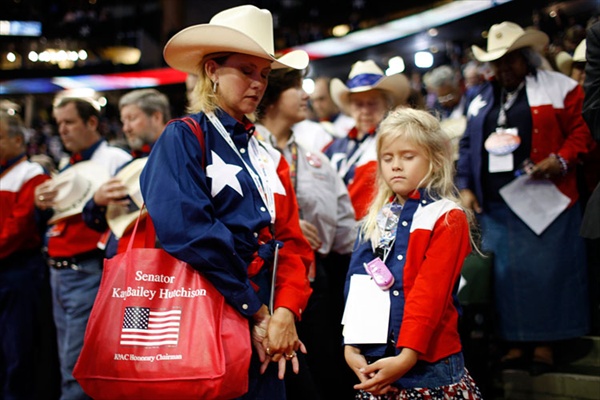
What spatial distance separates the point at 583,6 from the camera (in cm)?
778

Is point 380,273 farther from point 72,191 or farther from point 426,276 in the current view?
point 72,191

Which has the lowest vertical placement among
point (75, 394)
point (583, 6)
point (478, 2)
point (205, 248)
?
point (75, 394)

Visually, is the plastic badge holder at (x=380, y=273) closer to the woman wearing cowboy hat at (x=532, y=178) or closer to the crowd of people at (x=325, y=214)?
the crowd of people at (x=325, y=214)

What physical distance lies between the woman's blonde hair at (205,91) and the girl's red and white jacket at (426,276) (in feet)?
2.77

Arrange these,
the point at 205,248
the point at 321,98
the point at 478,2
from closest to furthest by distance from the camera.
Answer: the point at 205,248 → the point at 321,98 → the point at 478,2

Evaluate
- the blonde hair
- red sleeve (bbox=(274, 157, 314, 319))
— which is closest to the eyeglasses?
the blonde hair

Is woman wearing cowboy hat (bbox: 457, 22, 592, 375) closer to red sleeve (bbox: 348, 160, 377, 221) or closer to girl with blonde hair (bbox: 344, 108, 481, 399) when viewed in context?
red sleeve (bbox: 348, 160, 377, 221)

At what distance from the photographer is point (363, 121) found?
3.89 meters

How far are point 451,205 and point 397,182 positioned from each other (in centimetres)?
23

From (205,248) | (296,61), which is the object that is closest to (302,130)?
(296,61)

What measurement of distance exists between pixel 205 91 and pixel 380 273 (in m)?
0.97

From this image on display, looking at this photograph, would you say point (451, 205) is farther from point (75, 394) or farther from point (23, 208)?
point (23, 208)

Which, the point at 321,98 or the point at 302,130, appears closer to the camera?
the point at 302,130

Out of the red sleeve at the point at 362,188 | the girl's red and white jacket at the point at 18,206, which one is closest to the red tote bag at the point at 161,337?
the red sleeve at the point at 362,188
